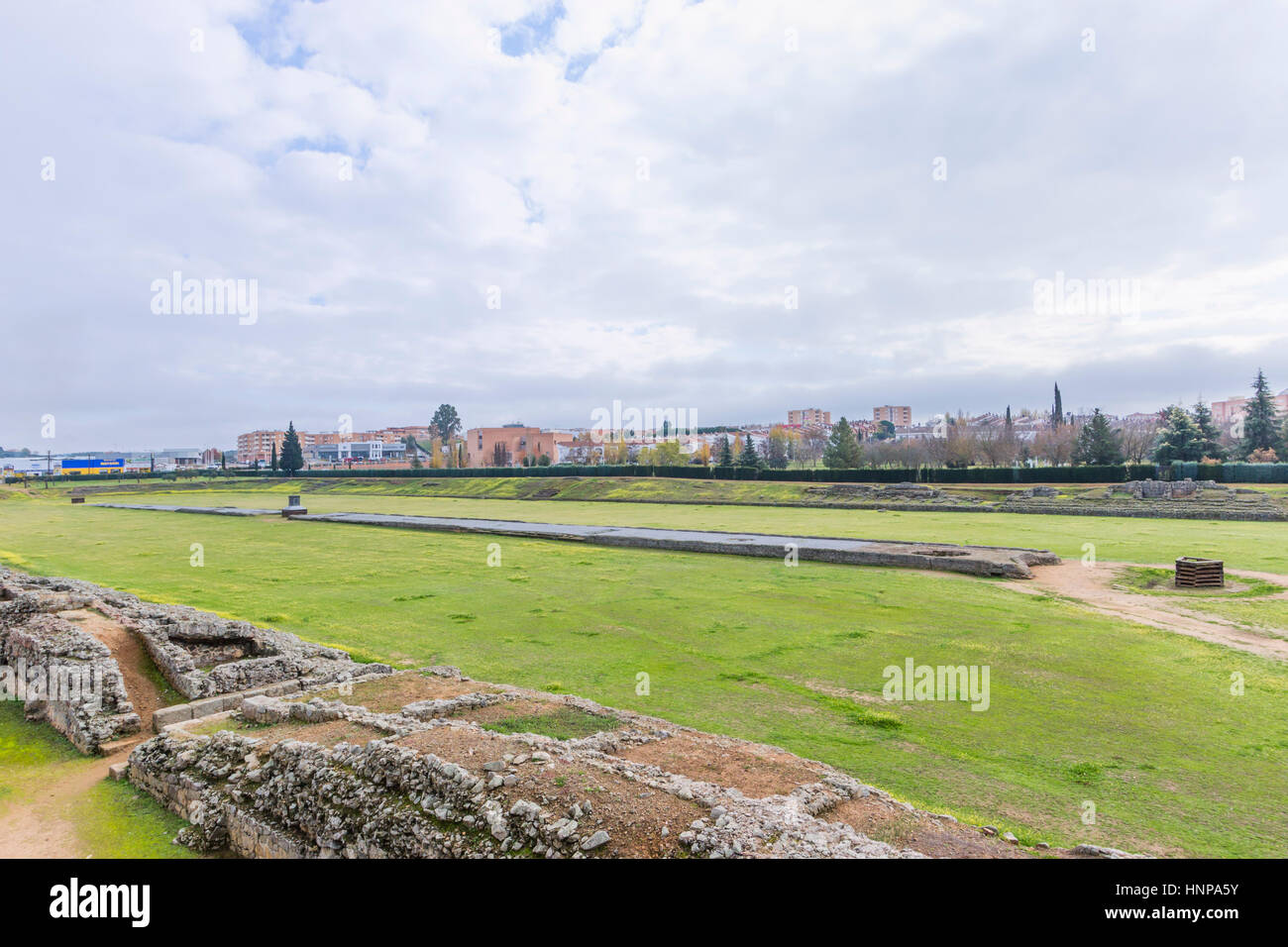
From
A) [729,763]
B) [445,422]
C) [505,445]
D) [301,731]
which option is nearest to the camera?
[729,763]

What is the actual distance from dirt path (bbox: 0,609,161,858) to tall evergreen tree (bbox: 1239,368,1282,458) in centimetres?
7506

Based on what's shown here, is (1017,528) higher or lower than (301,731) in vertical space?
lower

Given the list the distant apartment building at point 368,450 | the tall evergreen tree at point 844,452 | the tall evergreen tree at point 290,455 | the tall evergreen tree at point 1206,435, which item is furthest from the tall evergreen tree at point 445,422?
the tall evergreen tree at point 1206,435

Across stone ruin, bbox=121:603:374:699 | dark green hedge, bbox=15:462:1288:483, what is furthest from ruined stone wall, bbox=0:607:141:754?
dark green hedge, bbox=15:462:1288:483

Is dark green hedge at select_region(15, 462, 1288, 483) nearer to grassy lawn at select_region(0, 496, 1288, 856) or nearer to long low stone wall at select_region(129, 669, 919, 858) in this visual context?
grassy lawn at select_region(0, 496, 1288, 856)

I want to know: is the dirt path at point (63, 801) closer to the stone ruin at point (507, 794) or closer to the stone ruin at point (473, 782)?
the stone ruin at point (473, 782)

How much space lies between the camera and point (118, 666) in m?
9.43

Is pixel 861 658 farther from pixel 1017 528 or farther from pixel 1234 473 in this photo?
pixel 1234 473

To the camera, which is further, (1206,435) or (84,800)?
(1206,435)

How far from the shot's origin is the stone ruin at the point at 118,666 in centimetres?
827

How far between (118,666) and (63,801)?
132 inches

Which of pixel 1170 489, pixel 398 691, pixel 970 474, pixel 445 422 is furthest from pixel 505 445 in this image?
pixel 398 691

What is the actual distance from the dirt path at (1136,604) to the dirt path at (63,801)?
1510 cm

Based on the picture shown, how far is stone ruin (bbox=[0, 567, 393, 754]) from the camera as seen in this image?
27.1ft
